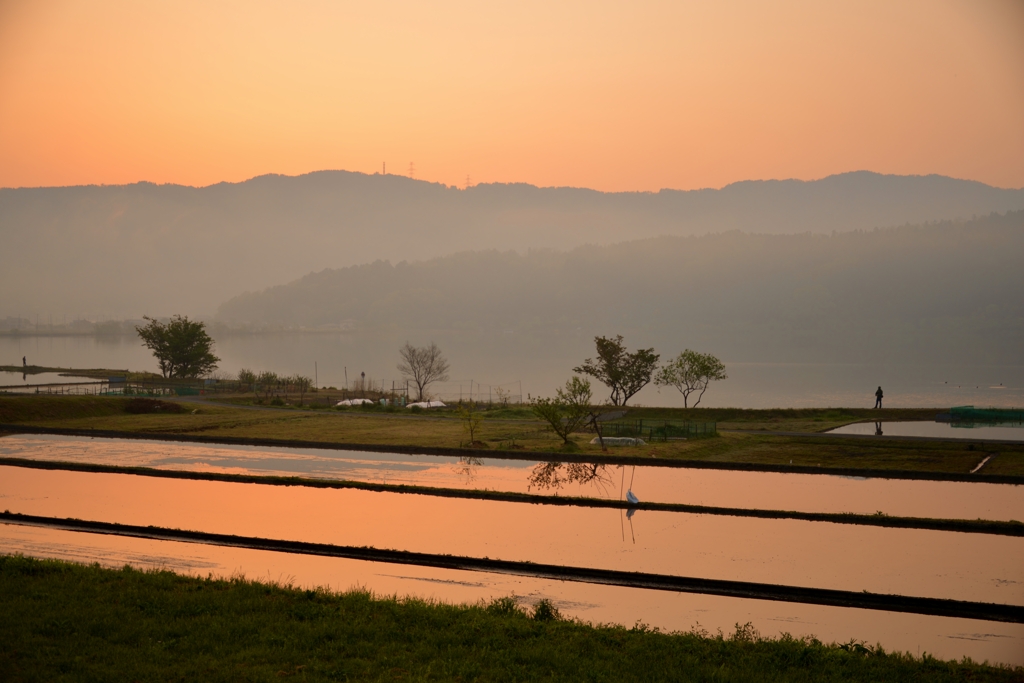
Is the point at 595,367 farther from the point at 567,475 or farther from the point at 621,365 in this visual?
the point at 567,475

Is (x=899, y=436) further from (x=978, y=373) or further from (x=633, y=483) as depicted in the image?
(x=978, y=373)

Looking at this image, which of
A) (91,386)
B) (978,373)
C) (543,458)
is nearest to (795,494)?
(543,458)

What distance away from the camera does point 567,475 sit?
30422 mm

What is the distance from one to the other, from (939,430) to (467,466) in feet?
95.9

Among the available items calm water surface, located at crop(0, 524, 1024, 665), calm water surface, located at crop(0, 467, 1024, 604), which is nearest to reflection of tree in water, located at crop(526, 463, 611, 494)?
calm water surface, located at crop(0, 467, 1024, 604)

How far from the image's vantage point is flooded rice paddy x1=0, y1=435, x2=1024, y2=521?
2480 centimetres

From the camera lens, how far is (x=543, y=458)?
34500 millimetres

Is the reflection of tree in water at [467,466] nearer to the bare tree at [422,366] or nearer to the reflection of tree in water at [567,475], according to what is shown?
the reflection of tree in water at [567,475]

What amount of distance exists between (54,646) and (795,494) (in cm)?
2200

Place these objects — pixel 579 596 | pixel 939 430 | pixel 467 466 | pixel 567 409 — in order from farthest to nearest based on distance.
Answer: pixel 939 430
pixel 567 409
pixel 467 466
pixel 579 596

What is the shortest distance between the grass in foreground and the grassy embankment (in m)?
21.4

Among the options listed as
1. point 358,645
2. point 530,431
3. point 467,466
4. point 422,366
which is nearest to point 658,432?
point 530,431

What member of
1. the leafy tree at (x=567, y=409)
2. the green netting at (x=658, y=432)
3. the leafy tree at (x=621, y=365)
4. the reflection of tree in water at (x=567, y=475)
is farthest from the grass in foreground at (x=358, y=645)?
the leafy tree at (x=621, y=365)

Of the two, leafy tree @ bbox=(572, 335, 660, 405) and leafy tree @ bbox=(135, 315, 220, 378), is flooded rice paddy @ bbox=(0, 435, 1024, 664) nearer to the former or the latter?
leafy tree @ bbox=(572, 335, 660, 405)
